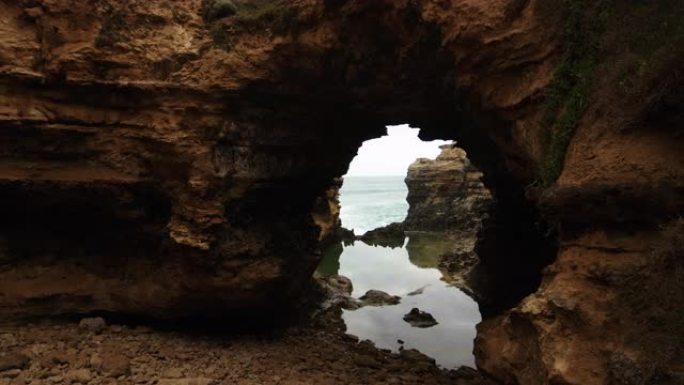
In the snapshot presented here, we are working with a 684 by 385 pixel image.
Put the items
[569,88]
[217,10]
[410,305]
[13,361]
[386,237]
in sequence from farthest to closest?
[386,237] → [410,305] → [217,10] → [13,361] → [569,88]

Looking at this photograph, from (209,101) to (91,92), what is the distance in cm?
223

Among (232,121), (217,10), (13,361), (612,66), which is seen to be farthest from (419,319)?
(612,66)

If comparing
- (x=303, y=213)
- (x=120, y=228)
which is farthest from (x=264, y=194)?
(x=120, y=228)

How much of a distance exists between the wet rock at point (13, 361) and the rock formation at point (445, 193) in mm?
30826

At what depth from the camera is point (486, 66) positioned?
7.49 meters

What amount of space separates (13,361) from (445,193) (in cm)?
3595

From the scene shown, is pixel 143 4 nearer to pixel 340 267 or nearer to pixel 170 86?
pixel 170 86

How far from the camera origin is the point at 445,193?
40969 mm

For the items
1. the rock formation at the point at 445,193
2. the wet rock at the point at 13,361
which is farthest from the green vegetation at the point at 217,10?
the rock formation at the point at 445,193

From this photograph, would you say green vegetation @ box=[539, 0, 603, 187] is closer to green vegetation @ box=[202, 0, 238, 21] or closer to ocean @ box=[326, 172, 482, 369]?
ocean @ box=[326, 172, 482, 369]

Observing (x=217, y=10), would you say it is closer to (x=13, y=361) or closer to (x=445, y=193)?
(x=13, y=361)

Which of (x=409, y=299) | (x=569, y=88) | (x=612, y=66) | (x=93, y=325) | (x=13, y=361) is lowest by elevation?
(x=13, y=361)

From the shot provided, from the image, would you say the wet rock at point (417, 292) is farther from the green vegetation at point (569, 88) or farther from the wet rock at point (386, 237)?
the wet rock at point (386, 237)

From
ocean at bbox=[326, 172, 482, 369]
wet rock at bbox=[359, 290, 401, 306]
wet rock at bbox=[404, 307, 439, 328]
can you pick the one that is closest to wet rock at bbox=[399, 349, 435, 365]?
ocean at bbox=[326, 172, 482, 369]
